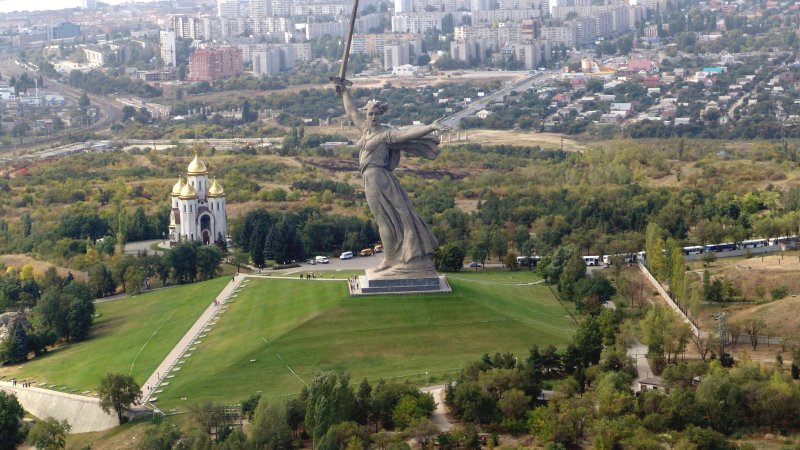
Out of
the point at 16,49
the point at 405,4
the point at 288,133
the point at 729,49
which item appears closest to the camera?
the point at 288,133

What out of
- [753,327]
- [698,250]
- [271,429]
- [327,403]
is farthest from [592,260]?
[271,429]

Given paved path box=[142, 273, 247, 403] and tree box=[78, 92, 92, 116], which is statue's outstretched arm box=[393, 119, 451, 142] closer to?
paved path box=[142, 273, 247, 403]

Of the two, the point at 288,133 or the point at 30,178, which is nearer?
the point at 30,178

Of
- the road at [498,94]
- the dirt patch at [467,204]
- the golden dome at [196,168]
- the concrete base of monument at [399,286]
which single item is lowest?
the dirt patch at [467,204]

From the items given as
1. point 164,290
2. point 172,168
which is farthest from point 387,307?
point 172,168

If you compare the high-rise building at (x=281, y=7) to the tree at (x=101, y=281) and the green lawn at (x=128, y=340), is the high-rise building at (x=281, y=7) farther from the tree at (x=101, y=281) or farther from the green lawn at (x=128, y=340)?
the green lawn at (x=128, y=340)

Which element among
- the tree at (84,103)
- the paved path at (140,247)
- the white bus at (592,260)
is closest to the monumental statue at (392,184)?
the white bus at (592,260)

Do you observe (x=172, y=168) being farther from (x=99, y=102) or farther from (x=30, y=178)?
(x=99, y=102)
